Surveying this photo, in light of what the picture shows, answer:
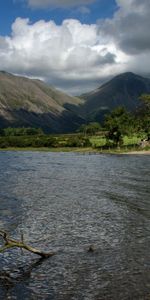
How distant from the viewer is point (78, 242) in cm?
3572

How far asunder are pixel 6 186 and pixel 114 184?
784 inches

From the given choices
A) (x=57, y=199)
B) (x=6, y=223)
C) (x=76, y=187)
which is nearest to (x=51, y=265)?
(x=6, y=223)

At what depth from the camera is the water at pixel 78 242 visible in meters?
25.2

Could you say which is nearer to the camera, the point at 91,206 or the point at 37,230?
the point at 37,230

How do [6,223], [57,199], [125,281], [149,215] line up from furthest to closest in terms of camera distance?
1. [57,199]
2. [149,215]
3. [6,223]
4. [125,281]

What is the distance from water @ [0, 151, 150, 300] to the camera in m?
25.2

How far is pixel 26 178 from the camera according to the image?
89.9 metres

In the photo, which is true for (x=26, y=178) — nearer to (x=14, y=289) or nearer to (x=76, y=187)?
(x=76, y=187)

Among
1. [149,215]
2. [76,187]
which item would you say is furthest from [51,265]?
[76,187]

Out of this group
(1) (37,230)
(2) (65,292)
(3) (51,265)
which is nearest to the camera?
(2) (65,292)

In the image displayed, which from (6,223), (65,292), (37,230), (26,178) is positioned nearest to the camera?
(65,292)

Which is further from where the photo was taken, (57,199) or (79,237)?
(57,199)

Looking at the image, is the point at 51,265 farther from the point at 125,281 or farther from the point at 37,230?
the point at 37,230

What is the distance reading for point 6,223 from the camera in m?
43.0
